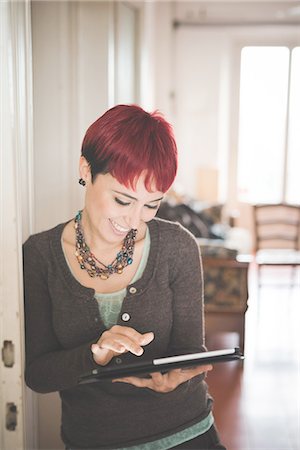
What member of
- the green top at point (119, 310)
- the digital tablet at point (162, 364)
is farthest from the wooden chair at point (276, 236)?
the digital tablet at point (162, 364)

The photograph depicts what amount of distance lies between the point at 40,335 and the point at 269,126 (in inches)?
209

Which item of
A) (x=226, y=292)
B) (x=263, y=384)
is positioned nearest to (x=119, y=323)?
(x=263, y=384)

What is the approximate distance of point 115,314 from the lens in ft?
3.59

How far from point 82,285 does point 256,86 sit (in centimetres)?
532

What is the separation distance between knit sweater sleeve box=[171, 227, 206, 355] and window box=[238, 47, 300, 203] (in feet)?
Result: 17.0

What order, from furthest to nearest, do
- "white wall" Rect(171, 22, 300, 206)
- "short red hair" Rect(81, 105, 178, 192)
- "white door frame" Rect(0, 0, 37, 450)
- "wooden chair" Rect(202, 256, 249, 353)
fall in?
"white wall" Rect(171, 22, 300, 206) → "wooden chair" Rect(202, 256, 249, 353) → "white door frame" Rect(0, 0, 37, 450) → "short red hair" Rect(81, 105, 178, 192)

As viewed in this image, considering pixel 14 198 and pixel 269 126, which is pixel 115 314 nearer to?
pixel 14 198

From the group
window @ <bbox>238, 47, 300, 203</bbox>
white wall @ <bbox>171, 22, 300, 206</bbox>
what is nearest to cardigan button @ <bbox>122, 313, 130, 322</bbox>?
white wall @ <bbox>171, 22, 300, 206</bbox>

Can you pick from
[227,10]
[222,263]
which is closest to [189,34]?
[227,10]

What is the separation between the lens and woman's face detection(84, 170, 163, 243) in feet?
3.16

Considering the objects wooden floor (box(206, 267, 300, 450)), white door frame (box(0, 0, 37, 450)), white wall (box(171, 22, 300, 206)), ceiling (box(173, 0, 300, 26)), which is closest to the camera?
white door frame (box(0, 0, 37, 450))

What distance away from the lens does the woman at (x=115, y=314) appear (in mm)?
1021

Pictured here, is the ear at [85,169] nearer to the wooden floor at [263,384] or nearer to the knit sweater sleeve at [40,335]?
the knit sweater sleeve at [40,335]

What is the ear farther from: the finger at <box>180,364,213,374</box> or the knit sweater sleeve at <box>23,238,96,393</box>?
the finger at <box>180,364,213,374</box>
